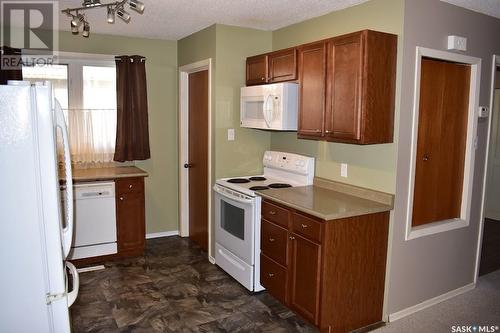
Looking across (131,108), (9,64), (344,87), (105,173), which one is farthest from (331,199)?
(9,64)

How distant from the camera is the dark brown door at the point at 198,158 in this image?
14.5ft

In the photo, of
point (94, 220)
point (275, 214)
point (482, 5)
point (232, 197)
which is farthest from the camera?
point (94, 220)

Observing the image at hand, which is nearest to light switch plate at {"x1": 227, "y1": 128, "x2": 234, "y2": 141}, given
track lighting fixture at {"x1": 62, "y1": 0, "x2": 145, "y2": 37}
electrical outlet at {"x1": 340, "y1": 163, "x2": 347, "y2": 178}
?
electrical outlet at {"x1": 340, "y1": 163, "x2": 347, "y2": 178}

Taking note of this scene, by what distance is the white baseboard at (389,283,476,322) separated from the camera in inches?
121

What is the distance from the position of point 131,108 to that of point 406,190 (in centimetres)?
310

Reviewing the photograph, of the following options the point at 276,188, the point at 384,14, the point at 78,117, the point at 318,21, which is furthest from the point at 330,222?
the point at 78,117

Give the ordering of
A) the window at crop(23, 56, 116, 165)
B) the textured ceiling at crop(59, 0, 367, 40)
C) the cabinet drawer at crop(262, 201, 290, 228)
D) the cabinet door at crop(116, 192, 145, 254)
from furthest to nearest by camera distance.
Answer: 1. the window at crop(23, 56, 116, 165)
2. the cabinet door at crop(116, 192, 145, 254)
3. the textured ceiling at crop(59, 0, 367, 40)
4. the cabinet drawer at crop(262, 201, 290, 228)

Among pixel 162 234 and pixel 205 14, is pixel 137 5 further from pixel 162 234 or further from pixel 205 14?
pixel 162 234

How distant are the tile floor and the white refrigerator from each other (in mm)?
1399

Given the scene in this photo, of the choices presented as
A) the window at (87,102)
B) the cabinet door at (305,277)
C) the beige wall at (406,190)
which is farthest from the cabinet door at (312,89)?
the window at (87,102)

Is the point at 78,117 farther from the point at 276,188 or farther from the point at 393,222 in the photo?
the point at 393,222

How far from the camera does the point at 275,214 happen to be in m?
3.17

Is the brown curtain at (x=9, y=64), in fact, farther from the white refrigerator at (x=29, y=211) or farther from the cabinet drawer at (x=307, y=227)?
the cabinet drawer at (x=307, y=227)

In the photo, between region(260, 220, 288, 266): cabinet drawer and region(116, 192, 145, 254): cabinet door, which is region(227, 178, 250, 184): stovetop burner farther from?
region(116, 192, 145, 254): cabinet door
